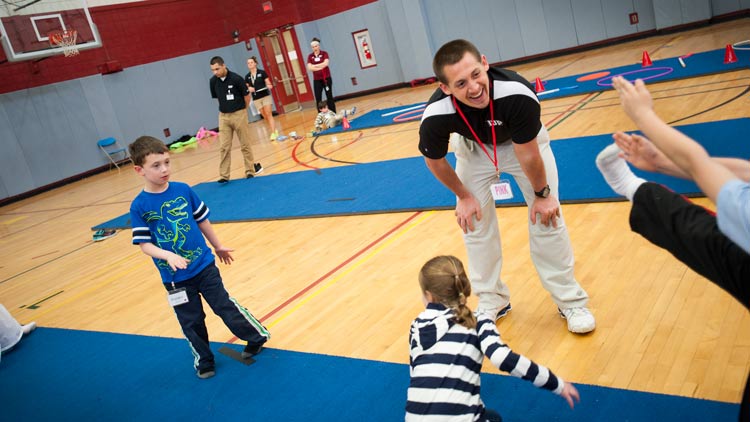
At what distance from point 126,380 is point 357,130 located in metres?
8.32

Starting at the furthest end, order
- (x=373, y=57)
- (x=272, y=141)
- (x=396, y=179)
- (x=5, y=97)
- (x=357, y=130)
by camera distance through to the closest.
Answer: (x=373, y=57) < (x=5, y=97) < (x=272, y=141) < (x=357, y=130) < (x=396, y=179)

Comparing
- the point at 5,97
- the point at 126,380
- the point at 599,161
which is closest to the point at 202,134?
the point at 5,97

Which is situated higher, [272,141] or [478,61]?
[478,61]

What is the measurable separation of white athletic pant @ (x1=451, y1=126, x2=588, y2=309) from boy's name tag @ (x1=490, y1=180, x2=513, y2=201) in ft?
0.21

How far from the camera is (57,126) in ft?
49.6

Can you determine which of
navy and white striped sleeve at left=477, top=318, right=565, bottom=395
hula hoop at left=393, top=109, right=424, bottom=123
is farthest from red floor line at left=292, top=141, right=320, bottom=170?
navy and white striped sleeve at left=477, top=318, right=565, bottom=395

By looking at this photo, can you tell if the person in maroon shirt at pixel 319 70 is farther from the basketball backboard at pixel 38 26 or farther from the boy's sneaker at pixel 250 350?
the boy's sneaker at pixel 250 350

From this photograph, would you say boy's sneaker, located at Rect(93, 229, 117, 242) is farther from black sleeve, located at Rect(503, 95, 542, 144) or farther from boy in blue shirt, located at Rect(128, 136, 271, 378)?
black sleeve, located at Rect(503, 95, 542, 144)

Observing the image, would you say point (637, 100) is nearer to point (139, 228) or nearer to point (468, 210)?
point (468, 210)

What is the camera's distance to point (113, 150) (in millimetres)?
16312

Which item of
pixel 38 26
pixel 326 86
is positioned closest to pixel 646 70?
pixel 326 86

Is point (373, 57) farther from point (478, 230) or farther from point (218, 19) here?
point (478, 230)

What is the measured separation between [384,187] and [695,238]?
Answer: 17.0 ft

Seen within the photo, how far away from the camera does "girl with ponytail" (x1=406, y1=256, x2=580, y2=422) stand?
2.07m
